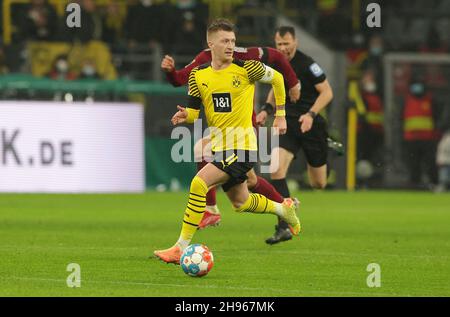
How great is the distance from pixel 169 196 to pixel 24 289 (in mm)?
12738

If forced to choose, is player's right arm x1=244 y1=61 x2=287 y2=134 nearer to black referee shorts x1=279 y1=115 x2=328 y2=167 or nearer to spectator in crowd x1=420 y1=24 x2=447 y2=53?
black referee shorts x1=279 y1=115 x2=328 y2=167

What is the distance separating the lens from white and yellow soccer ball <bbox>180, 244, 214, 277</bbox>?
990 centimetres

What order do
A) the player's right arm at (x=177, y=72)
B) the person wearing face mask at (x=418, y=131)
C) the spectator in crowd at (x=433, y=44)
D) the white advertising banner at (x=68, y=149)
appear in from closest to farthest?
the player's right arm at (x=177, y=72) < the white advertising banner at (x=68, y=149) < the person wearing face mask at (x=418, y=131) < the spectator in crowd at (x=433, y=44)

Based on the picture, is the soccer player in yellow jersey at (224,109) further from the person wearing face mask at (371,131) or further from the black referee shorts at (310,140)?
the person wearing face mask at (371,131)

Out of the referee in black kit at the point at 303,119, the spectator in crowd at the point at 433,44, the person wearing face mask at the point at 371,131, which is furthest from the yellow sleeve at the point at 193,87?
the spectator in crowd at the point at 433,44

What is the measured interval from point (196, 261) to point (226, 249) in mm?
2637

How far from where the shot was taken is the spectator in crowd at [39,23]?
24.6 m

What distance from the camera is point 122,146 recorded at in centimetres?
2220

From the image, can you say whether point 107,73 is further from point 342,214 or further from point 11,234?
point 11,234

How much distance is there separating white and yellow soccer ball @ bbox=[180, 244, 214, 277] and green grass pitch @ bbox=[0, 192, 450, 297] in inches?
3.5

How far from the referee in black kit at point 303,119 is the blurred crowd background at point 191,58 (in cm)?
904

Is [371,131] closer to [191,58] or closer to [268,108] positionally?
[191,58]

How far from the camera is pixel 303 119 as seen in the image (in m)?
13.4
